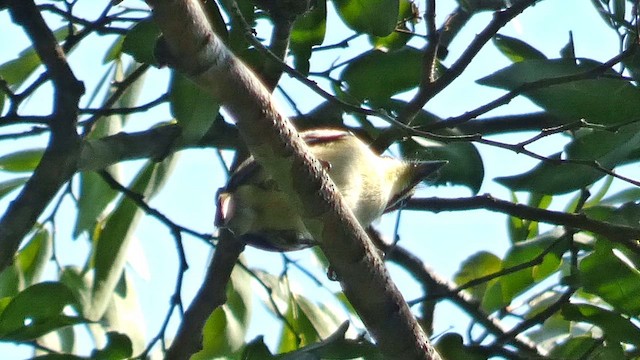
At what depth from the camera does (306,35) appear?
177cm

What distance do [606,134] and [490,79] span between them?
227 millimetres

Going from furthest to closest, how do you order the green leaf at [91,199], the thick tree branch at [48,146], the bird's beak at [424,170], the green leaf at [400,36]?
the bird's beak at [424,170] → the green leaf at [91,199] → the green leaf at [400,36] → the thick tree branch at [48,146]

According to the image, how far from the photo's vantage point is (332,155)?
2123mm

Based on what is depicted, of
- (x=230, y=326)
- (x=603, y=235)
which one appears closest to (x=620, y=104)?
(x=603, y=235)

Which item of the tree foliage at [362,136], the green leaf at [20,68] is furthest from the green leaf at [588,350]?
the green leaf at [20,68]

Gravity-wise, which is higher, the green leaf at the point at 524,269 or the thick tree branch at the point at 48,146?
the thick tree branch at the point at 48,146

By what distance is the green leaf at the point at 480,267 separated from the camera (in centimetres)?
219

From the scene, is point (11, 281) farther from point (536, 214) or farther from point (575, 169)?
point (575, 169)

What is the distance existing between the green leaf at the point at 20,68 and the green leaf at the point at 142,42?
0.60 m

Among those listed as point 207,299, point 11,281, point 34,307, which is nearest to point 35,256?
point 11,281

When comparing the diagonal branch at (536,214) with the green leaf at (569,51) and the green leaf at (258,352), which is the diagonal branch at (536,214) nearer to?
the green leaf at (569,51)

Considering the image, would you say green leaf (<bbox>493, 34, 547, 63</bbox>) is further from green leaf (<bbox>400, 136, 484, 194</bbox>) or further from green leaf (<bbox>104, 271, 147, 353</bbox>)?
green leaf (<bbox>104, 271, 147, 353</bbox>)

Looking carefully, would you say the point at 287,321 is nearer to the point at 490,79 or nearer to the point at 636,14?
the point at 490,79

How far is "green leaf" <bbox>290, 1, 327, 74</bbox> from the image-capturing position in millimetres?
1747
